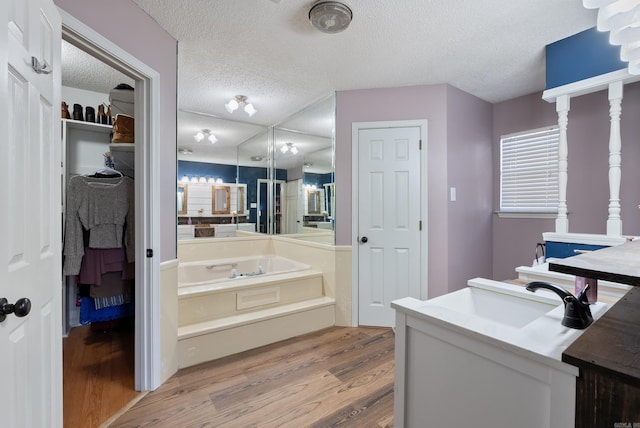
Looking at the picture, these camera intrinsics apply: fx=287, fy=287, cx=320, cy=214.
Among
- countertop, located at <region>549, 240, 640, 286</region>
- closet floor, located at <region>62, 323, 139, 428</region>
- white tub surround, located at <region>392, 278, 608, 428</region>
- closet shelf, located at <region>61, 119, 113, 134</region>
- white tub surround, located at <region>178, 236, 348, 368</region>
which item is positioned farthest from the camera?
closet shelf, located at <region>61, 119, 113, 134</region>

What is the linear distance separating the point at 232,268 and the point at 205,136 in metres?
1.79

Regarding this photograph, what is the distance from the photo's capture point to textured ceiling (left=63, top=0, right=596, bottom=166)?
1773 mm

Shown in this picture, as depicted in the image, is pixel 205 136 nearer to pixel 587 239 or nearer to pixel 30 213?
pixel 30 213

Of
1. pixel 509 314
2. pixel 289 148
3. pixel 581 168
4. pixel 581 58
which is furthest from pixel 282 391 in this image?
pixel 581 168

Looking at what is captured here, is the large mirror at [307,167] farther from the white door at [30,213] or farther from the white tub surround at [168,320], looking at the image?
the white door at [30,213]

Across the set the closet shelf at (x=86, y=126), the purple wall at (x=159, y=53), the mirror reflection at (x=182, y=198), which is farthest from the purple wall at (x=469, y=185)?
the closet shelf at (x=86, y=126)

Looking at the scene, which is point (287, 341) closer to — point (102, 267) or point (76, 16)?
point (102, 267)

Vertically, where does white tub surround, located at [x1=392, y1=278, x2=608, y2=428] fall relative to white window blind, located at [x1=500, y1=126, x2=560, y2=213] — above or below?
below

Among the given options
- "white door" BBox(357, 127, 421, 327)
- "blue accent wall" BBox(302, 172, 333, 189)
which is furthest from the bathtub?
"blue accent wall" BBox(302, 172, 333, 189)

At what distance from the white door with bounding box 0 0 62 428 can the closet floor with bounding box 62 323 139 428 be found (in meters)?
0.63

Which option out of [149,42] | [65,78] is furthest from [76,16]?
[65,78]

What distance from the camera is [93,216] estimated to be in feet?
7.22

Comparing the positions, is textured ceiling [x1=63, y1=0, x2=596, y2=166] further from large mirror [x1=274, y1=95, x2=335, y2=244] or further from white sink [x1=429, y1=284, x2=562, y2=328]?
white sink [x1=429, y1=284, x2=562, y2=328]

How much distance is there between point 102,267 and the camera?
2.25 metres
